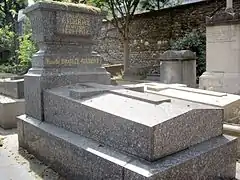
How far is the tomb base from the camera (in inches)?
254

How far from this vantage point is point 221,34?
267 inches

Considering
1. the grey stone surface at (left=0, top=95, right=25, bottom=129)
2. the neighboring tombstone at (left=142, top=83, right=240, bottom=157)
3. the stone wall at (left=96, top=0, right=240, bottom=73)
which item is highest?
the stone wall at (left=96, top=0, right=240, bottom=73)

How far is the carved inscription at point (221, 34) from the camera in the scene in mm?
6577

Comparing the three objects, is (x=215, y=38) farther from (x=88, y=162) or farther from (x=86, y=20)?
(x=88, y=162)

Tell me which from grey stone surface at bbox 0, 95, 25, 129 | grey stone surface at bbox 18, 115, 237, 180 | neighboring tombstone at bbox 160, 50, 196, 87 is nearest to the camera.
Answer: grey stone surface at bbox 18, 115, 237, 180

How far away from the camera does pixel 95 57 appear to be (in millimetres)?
4094

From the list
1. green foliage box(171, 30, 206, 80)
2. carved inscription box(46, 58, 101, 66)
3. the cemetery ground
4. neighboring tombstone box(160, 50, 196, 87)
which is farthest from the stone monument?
the cemetery ground

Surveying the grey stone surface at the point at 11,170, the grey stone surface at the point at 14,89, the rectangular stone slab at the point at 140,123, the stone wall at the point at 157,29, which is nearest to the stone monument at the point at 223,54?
the grey stone surface at the point at 14,89

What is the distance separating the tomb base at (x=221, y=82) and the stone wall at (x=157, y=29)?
18.3 ft

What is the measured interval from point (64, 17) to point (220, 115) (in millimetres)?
2286

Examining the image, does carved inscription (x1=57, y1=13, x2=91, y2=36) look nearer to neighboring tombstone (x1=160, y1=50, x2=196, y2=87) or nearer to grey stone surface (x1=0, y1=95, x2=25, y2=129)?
grey stone surface (x1=0, y1=95, x2=25, y2=129)

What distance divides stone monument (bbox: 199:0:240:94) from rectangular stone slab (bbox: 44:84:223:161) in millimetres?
4259

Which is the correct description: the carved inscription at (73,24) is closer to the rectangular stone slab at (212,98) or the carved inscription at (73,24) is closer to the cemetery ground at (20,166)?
the rectangular stone slab at (212,98)

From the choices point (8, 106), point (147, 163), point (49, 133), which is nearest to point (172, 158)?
point (147, 163)
